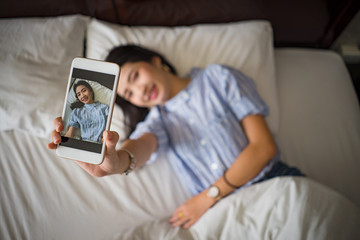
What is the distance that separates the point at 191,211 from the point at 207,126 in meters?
0.33

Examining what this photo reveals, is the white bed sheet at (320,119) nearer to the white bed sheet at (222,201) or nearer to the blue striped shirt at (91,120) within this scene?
the white bed sheet at (222,201)

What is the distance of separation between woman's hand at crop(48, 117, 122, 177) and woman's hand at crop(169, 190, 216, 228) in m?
0.32

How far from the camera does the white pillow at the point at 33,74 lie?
0.82 meters

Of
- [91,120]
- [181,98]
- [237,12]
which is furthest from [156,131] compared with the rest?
[237,12]

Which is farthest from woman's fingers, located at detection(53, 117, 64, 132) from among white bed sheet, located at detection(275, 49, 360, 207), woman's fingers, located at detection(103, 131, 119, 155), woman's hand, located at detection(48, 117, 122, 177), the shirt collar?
white bed sheet, located at detection(275, 49, 360, 207)

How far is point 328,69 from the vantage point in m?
1.20

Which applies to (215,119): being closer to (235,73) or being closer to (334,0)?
(235,73)

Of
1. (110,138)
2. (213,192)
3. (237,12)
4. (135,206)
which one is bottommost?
(135,206)

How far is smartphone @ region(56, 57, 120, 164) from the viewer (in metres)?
0.52

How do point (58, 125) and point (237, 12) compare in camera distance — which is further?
point (237, 12)

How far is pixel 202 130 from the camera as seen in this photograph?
929mm

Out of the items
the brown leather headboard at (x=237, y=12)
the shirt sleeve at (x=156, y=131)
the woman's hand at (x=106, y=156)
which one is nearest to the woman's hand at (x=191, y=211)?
the shirt sleeve at (x=156, y=131)

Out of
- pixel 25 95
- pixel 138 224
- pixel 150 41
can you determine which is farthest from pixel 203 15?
pixel 138 224

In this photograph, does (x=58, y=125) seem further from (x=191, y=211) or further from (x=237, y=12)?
(x=237, y=12)
